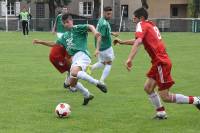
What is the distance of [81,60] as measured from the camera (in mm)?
11062

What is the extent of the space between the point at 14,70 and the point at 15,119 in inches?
335

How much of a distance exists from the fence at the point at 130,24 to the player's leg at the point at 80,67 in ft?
149

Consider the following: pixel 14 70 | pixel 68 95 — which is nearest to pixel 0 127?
pixel 68 95

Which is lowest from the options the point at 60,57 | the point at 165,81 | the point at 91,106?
the point at 91,106

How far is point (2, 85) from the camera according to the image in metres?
14.0

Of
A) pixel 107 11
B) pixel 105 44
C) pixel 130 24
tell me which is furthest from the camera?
pixel 130 24

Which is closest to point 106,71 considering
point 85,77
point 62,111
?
point 85,77

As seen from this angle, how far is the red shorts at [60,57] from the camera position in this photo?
1208 centimetres

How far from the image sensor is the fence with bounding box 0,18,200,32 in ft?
186

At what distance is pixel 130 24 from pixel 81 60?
49.3 metres

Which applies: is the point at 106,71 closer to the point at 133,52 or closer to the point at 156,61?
the point at 156,61

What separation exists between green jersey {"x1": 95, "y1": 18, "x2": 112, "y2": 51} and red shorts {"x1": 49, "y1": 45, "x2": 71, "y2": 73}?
2.16 meters

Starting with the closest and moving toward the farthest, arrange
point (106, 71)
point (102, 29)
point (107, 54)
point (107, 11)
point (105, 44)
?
point (107, 11) < point (102, 29) < point (106, 71) < point (105, 44) < point (107, 54)

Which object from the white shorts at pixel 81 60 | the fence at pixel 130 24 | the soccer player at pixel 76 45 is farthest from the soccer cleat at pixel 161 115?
the fence at pixel 130 24
